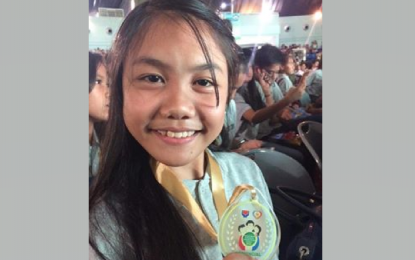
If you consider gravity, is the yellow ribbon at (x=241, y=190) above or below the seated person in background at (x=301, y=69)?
below

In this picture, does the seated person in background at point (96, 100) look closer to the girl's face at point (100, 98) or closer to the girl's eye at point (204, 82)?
the girl's face at point (100, 98)

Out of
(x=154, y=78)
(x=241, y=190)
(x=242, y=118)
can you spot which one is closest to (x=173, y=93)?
(x=154, y=78)

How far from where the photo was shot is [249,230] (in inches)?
44.2

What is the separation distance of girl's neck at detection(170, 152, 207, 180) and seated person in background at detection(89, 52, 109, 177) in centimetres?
21

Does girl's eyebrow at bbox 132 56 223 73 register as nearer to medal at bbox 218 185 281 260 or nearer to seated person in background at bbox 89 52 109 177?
seated person in background at bbox 89 52 109 177

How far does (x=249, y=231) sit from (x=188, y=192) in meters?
0.17

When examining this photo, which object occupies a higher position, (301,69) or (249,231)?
(301,69)

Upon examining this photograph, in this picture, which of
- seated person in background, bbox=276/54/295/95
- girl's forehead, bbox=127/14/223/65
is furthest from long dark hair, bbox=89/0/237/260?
seated person in background, bbox=276/54/295/95

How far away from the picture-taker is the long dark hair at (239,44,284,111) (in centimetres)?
118

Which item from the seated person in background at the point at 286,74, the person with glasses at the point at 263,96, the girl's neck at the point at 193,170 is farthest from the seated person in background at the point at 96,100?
the seated person in background at the point at 286,74

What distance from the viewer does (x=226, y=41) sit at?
114 cm

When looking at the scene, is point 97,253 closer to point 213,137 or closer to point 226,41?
point 213,137

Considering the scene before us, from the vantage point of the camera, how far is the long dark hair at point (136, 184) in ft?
3.65

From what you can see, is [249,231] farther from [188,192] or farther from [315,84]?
[315,84]
